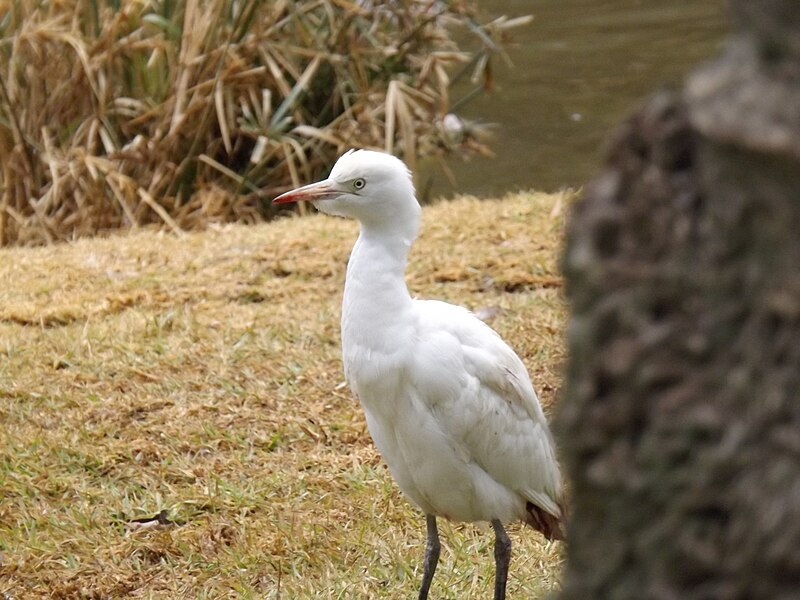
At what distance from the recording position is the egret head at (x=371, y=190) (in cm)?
303

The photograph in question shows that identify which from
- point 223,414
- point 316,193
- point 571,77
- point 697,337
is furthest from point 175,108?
point 697,337

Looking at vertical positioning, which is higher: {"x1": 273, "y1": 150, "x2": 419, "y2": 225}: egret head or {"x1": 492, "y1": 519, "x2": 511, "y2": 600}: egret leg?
{"x1": 273, "y1": 150, "x2": 419, "y2": 225}: egret head

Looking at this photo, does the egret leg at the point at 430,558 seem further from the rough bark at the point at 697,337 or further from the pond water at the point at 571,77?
the pond water at the point at 571,77

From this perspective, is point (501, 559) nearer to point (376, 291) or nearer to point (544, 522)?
point (544, 522)

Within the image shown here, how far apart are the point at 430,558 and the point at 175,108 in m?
4.77

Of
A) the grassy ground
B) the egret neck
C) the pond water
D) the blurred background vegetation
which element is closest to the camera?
the egret neck

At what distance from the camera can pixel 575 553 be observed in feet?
3.95

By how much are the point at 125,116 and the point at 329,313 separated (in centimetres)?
295

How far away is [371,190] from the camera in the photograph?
120 inches

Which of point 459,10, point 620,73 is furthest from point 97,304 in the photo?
point 620,73

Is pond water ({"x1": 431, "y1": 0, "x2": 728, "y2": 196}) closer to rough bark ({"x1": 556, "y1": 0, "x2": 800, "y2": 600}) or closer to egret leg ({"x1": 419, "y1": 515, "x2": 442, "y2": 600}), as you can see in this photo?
→ egret leg ({"x1": 419, "y1": 515, "x2": 442, "y2": 600})

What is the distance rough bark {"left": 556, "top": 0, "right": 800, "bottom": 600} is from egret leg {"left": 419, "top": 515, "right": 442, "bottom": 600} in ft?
6.10

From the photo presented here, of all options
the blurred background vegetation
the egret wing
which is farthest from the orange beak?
the blurred background vegetation

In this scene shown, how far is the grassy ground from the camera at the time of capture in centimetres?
332
